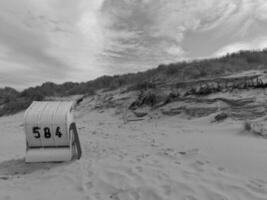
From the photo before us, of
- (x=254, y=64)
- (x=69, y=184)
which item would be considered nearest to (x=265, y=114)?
(x=69, y=184)

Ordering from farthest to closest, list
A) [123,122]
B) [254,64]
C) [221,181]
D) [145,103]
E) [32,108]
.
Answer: [254,64], [145,103], [123,122], [32,108], [221,181]

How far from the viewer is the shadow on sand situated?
381 centimetres

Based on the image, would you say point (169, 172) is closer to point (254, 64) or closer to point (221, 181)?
point (221, 181)

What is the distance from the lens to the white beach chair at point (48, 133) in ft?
13.0

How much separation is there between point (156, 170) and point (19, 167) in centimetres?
296

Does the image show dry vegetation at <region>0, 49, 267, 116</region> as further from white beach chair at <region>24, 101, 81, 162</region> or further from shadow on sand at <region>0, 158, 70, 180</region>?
shadow on sand at <region>0, 158, 70, 180</region>

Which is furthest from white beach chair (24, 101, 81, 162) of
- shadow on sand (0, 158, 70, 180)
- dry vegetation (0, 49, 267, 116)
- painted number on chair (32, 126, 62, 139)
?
dry vegetation (0, 49, 267, 116)

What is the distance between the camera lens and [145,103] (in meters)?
9.43

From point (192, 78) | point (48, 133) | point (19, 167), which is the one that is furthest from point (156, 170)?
point (192, 78)

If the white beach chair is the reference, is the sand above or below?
below

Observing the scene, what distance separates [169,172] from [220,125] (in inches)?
127

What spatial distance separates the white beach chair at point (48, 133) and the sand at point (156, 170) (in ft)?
0.76

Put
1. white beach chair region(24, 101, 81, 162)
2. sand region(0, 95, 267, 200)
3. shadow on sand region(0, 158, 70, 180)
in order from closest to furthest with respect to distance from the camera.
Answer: sand region(0, 95, 267, 200) < shadow on sand region(0, 158, 70, 180) < white beach chair region(24, 101, 81, 162)

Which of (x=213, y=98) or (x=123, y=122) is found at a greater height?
(x=213, y=98)
